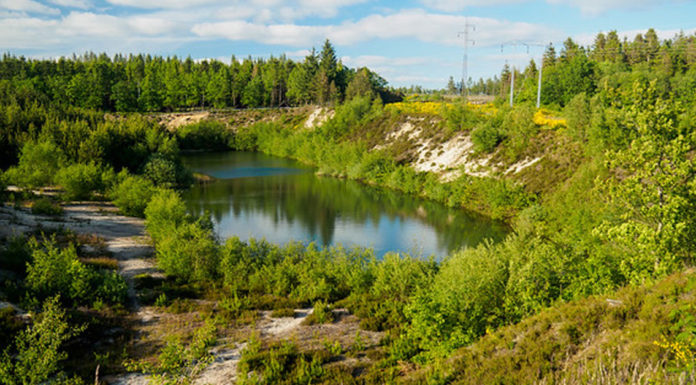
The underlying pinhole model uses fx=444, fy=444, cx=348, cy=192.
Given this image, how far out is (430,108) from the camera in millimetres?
94312

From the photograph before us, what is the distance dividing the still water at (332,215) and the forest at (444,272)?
4497 mm

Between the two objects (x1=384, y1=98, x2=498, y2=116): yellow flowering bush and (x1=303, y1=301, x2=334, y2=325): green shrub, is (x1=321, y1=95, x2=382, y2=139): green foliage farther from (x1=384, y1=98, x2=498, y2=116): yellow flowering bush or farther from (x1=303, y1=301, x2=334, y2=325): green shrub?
(x1=303, y1=301, x2=334, y2=325): green shrub

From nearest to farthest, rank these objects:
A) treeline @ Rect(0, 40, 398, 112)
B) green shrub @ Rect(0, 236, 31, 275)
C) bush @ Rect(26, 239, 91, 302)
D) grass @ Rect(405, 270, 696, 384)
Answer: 1. grass @ Rect(405, 270, 696, 384)
2. bush @ Rect(26, 239, 91, 302)
3. green shrub @ Rect(0, 236, 31, 275)
4. treeline @ Rect(0, 40, 398, 112)

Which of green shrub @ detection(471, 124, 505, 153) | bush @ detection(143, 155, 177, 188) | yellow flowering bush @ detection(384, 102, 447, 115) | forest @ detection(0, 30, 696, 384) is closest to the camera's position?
forest @ detection(0, 30, 696, 384)

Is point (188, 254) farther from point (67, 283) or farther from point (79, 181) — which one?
point (79, 181)

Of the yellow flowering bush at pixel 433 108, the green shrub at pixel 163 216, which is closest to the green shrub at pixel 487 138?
the yellow flowering bush at pixel 433 108

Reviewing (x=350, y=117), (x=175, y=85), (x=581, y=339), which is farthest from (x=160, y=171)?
(x=175, y=85)

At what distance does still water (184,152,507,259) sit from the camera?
146 feet

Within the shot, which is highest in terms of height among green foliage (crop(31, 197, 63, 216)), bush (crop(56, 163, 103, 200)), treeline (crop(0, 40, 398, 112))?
treeline (crop(0, 40, 398, 112))

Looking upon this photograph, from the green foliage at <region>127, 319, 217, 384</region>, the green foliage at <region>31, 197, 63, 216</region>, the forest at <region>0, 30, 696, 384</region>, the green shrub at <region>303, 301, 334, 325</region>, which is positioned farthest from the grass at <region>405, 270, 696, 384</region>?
the green foliage at <region>31, 197, 63, 216</region>

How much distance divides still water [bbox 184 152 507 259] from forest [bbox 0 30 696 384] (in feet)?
14.8

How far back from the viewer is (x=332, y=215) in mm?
54969

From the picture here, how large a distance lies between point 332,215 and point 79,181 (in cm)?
2999

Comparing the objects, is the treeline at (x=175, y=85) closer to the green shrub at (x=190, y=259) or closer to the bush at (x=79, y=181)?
the bush at (x=79, y=181)
